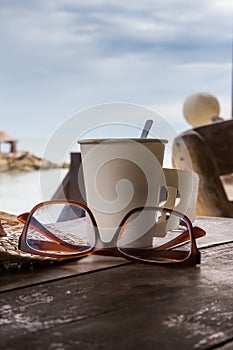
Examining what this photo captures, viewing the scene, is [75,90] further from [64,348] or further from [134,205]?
[64,348]

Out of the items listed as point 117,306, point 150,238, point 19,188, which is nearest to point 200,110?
point 19,188

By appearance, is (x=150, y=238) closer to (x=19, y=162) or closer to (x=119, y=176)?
(x=119, y=176)

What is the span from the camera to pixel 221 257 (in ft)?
2.02

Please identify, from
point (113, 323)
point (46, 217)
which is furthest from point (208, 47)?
point (113, 323)

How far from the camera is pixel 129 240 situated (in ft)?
1.99

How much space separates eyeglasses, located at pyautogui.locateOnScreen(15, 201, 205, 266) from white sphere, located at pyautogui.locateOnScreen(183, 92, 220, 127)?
212 centimetres

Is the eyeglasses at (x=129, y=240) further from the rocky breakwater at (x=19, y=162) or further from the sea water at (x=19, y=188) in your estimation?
the rocky breakwater at (x=19, y=162)

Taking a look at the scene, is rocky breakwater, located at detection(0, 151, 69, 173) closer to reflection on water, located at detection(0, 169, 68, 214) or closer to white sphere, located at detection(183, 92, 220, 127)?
reflection on water, located at detection(0, 169, 68, 214)

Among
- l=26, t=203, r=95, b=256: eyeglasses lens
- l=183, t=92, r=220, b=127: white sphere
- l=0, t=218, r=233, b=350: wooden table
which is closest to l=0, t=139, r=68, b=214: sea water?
l=183, t=92, r=220, b=127: white sphere

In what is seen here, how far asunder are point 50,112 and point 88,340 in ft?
11.5

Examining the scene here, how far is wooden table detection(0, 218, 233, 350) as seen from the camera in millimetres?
354

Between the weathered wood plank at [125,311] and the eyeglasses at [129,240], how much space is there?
0.09ft

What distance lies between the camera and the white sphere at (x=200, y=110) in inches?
107

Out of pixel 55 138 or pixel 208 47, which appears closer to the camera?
pixel 55 138
